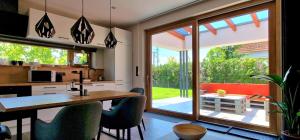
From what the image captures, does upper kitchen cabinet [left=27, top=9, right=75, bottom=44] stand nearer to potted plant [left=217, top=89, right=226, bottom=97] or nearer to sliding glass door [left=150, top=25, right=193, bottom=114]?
sliding glass door [left=150, top=25, right=193, bottom=114]

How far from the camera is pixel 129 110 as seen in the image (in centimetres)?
216

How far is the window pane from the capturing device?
365 centimetres

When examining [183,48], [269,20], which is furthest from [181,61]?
[269,20]

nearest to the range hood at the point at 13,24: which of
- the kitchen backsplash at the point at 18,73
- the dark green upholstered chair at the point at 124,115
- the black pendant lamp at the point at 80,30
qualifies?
the kitchen backsplash at the point at 18,73

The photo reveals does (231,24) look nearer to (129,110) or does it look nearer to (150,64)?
(150,64)

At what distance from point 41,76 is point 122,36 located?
2.27 m

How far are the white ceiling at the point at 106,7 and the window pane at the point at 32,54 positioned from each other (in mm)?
769

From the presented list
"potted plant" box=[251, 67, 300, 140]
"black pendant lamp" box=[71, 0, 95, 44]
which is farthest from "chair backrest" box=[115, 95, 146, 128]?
"potted plant" box=[251, 67, 300, 140]

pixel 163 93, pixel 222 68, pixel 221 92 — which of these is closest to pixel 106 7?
pixel 163 93

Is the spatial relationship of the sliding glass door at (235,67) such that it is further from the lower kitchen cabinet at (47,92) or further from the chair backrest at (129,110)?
the lower kitchen cabinet at (47,92)

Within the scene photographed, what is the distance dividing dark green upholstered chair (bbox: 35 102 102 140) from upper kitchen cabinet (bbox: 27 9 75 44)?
102 inches

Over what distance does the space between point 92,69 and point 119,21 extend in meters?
1.57

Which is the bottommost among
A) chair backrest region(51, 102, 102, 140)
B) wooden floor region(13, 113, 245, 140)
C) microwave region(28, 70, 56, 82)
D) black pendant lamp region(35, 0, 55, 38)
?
wooden floor region(13, 113, 245, 140)

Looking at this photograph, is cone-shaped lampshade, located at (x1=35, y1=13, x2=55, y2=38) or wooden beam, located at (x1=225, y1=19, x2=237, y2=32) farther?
wooden beam, located at (x1=225, y1=19, x2=237, y2=32)
